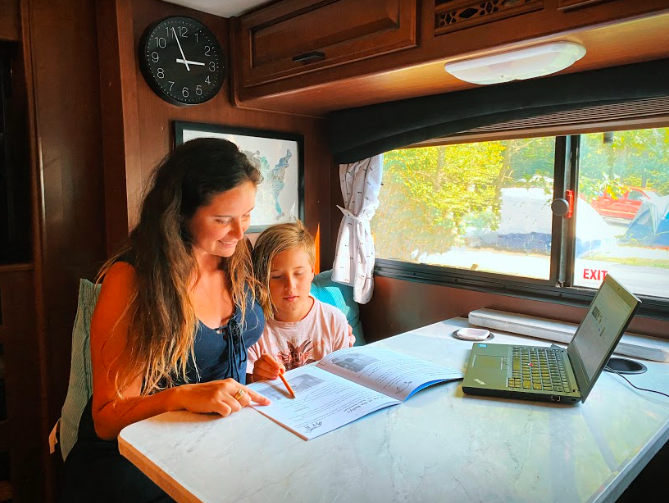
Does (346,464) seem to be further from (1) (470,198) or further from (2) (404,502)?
(1) (470,198)

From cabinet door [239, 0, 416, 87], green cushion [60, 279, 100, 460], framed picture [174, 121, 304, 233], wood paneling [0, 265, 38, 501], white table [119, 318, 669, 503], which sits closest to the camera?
white table [119, 318, 669, 503]

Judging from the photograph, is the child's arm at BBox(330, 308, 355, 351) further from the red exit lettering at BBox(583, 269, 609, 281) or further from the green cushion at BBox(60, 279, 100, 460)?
the red exit lettering at BBox(583, 269, 609, 281)

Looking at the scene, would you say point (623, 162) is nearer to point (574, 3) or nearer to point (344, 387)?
point (574, 3)

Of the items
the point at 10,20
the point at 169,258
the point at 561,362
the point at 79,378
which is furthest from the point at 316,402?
the point at 10,20

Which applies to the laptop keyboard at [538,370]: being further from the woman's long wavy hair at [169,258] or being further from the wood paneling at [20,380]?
the wood paneling at [20,380]

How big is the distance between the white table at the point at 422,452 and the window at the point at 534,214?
28.4 inches

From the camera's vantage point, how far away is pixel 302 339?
166cm

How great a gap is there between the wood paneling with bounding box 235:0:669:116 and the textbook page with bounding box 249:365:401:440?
92 centimetres

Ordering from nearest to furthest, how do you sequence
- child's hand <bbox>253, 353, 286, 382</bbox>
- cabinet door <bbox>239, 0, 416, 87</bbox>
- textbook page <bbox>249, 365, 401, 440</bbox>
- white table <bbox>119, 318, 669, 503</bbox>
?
white table <bbox>119, 318, 669, 503</bbox>, textbook page <bbox>249, 365, 401, 440</bbox>, child's hand <bbox>253, 353, 286, 382</bbox>, cabinet door <bbox>239, 0, 416, 87</bbox>

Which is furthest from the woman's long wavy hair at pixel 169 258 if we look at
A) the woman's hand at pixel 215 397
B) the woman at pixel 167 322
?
the woman's hand at pixel 215 397

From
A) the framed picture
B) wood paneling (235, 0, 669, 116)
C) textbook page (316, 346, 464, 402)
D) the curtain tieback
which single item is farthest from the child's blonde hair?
the curtain tieback

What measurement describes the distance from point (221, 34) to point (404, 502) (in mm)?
1913

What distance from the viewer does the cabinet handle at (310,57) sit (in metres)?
1.72

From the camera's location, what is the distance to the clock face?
1.86 metres
